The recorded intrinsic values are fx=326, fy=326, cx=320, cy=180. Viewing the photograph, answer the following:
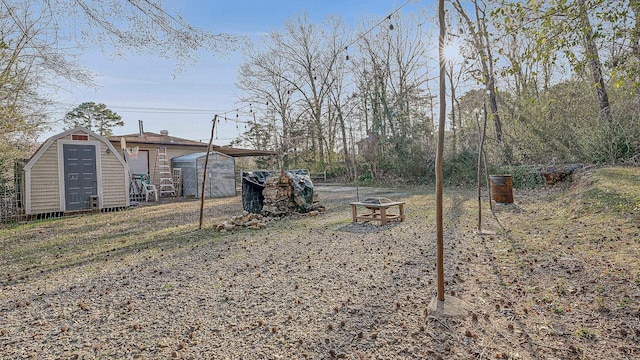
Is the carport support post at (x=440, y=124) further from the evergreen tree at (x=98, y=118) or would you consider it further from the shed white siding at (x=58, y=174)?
the evergreen tree at (x=98, y=118)

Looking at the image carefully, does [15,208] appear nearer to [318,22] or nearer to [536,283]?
[536,283]

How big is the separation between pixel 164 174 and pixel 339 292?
1378cm

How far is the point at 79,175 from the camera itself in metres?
9.86

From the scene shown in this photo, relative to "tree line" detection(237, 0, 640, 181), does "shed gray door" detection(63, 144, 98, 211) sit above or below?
below

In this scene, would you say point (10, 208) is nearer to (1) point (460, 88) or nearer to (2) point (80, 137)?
(2) point (80, 137)

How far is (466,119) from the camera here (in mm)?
15359

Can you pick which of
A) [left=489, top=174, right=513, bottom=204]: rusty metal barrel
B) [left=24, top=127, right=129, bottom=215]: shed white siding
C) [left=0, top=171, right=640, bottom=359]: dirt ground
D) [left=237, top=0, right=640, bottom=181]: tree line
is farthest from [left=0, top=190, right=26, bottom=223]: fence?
[left=489, top=174, right=513, bottom=204]: rusty metal barrel

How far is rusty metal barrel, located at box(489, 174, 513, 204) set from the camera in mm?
7785

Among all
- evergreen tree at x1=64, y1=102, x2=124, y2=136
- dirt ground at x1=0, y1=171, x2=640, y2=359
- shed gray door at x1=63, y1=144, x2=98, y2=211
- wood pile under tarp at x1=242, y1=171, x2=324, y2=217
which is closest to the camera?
dirt ground at x1=0, y1=171, x2=640, y2=359

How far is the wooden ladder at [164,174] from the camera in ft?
47.2

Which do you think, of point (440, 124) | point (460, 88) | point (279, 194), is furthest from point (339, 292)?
point (460, 88)

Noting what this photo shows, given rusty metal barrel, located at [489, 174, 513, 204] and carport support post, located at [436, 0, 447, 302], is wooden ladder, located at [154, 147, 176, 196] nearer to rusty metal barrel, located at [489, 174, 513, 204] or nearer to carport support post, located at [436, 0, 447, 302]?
rusty metal barrel, located at [489, 174, 513, 204]

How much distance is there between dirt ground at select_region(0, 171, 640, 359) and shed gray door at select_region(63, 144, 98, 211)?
4.15 m

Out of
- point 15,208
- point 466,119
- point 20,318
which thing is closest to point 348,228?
point 20,318
